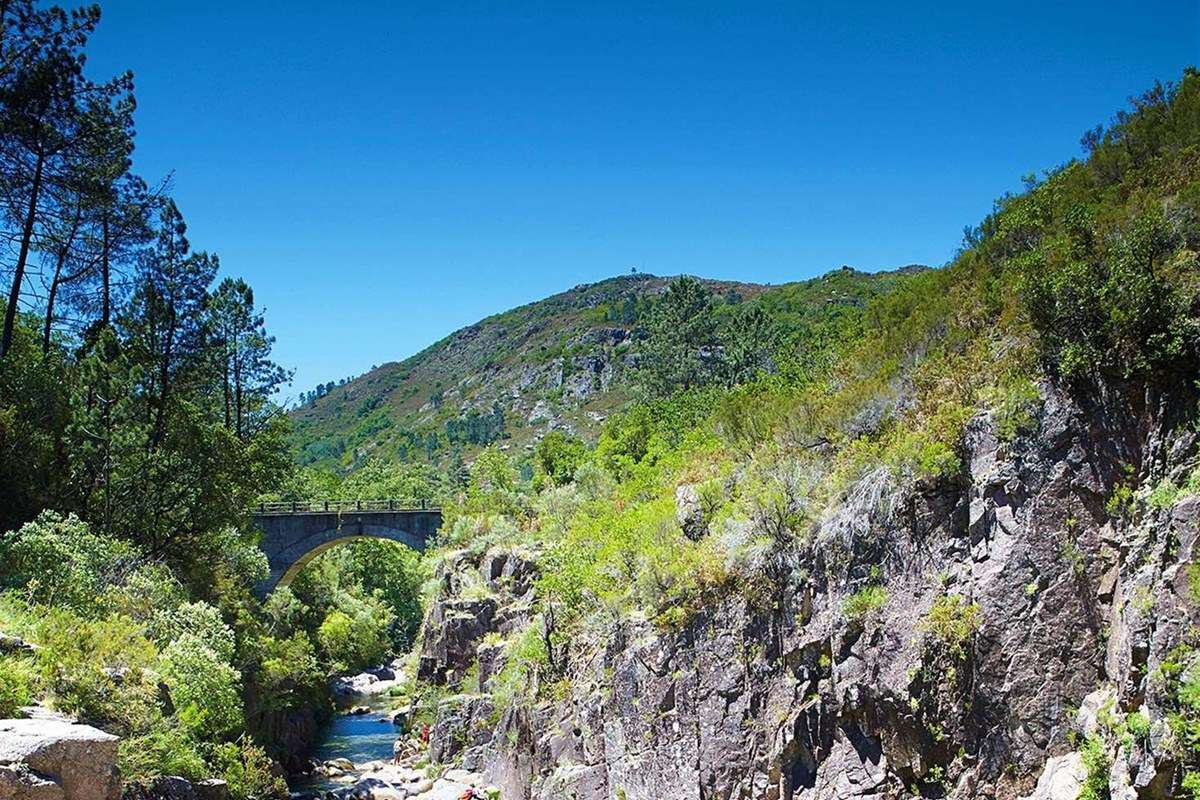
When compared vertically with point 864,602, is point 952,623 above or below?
below

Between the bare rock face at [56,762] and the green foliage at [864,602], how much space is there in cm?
1095

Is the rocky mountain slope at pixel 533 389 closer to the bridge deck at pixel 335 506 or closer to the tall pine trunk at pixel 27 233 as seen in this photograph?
the bridge deck at pixel 335 506

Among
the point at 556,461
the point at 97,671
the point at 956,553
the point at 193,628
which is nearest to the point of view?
the point at 956,553

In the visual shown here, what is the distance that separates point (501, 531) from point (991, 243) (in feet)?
81.1

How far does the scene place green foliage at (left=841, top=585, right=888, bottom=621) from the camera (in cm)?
1349

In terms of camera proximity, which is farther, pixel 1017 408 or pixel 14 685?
pixel 1017 408

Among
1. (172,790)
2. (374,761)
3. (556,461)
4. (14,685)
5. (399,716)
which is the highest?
(556,461)

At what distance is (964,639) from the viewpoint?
1190cm

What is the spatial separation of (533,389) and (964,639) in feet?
483

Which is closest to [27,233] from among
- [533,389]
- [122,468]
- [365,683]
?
[122,468]

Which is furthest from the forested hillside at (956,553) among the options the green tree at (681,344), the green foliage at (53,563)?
the green tree at (681,344)

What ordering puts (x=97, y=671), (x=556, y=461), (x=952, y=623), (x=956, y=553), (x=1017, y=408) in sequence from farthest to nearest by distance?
(x=556, y=461), (x=97, y=671), (x=956, y=553), (x=1017, y=408), (x=952, y=623)

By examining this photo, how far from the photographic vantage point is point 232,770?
20.7m

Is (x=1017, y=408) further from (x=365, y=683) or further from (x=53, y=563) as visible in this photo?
(x=365, y=683)
